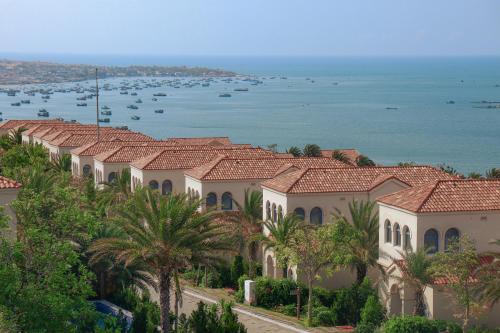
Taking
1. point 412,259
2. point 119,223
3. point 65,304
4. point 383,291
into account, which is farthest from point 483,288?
point 65,304

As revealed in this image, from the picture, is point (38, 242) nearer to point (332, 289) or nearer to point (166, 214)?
point (166, 214)

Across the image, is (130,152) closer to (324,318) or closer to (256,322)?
(256,322)

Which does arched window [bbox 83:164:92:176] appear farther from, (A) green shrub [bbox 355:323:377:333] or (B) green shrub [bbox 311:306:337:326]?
(A) green shrub [bbox 355:323:377:333]

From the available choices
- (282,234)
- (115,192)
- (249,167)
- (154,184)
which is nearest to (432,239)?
(282,234)

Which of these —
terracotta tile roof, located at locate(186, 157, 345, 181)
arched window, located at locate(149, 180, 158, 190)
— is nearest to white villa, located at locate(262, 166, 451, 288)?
terracotta tile roof, located at locate(186, 157, 345, 181)

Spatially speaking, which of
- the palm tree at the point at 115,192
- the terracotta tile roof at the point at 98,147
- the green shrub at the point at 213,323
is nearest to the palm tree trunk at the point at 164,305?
the green shrub at the point at 213,323

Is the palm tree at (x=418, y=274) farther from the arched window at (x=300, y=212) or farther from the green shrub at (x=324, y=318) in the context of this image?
the arched window at (x=300, y=212)
